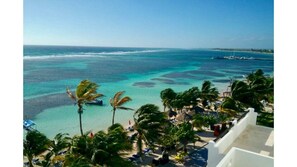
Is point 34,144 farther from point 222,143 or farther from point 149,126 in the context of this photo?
point 222,143

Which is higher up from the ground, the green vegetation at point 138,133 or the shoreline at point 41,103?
the green vegetation at point 138,133

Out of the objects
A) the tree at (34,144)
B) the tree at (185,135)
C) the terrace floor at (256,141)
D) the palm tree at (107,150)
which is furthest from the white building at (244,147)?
the tree at (34,144)

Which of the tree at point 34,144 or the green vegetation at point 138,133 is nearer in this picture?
the green vegetation at point 138,133

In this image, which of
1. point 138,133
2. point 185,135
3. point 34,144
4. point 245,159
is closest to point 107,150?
point 34,144

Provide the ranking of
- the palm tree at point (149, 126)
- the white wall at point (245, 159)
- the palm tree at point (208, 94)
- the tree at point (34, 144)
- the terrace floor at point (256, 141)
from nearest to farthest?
the white wall at point (245, 159) → the terrace floor at point (256, 141) → the tree at point (34, 144) → the palm tree at point (149, 126) → the palm tree at point (208, 94)

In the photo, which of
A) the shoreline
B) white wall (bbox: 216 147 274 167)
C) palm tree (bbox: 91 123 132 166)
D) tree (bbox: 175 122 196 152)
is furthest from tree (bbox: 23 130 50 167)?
the shoreline

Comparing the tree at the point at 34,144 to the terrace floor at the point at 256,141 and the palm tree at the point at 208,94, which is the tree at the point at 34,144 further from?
the palm tree at the point at 208,94
